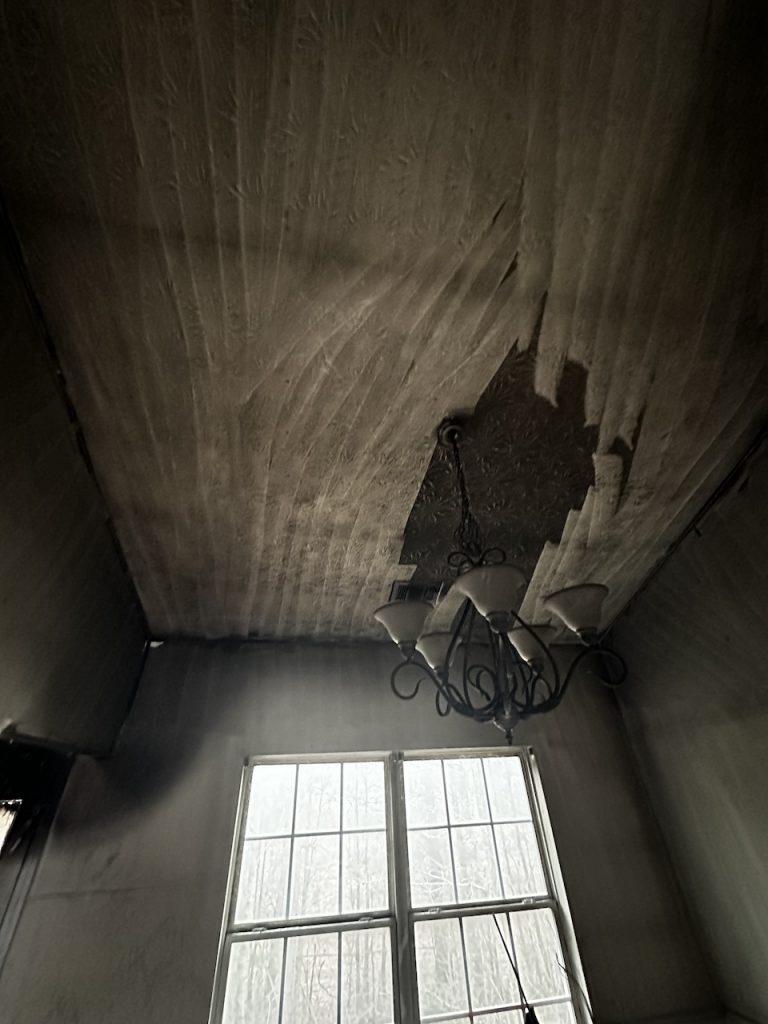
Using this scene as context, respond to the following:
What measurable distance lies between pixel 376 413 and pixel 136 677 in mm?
1912

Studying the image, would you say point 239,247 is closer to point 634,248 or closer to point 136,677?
point 634,248

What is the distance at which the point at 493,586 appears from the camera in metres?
1.12

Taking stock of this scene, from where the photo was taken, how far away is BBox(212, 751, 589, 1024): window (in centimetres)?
181

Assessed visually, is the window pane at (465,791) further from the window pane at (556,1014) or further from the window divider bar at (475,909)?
the window pane at (556,1014)

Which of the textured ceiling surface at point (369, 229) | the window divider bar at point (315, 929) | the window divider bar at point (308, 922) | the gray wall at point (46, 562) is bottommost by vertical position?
the window divider bar at point (315, 929)

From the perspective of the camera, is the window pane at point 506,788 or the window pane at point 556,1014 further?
the window pane at point 506,788

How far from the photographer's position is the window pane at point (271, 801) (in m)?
2.10

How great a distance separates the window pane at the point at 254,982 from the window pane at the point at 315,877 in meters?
0.15

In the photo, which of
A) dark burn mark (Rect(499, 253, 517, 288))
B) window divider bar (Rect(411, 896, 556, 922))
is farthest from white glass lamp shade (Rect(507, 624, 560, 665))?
window divider bar (Rect(411, 896, 556, 922))

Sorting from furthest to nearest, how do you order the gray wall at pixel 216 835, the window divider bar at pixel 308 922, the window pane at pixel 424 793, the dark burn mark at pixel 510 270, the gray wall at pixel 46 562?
the window pane at pixel 424 793, the window divider bar at pixel 308 922, the gray wall at pixel 216 835, the dark burn mark at pixel 510 270, the gray wall at pixel 46 562

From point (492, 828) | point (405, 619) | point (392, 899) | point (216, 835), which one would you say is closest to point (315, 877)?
point (392, 899)

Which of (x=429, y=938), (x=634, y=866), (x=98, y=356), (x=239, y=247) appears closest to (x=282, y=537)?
(x=98, y=356)

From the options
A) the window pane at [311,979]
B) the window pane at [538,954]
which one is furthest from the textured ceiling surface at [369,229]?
the window pane at [538,954]

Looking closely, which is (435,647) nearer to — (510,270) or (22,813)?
(510,270)
